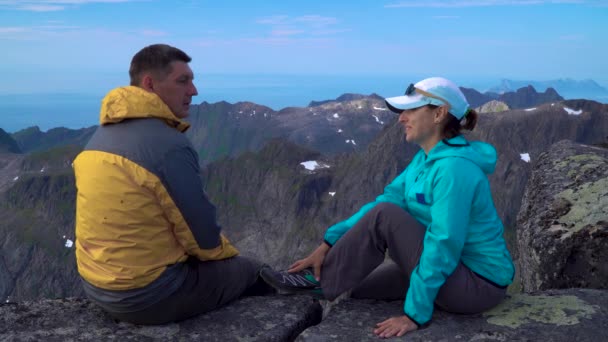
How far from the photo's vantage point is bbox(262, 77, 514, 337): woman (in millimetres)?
7590

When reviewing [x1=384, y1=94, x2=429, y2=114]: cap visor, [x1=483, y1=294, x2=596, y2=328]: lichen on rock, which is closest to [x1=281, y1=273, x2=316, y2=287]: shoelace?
[x1=483, y1=294, x2=596, y2=328]: lichen on rock

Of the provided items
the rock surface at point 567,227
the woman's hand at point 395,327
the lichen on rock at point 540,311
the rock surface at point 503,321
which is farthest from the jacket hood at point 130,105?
the rock surface at point 567,227

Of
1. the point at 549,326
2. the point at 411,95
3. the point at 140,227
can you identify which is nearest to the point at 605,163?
the point at 549,326

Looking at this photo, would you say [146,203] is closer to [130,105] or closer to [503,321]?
[130,105]

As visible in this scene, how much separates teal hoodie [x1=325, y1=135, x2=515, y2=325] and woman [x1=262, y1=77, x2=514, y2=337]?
14mm

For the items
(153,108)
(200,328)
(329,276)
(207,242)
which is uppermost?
(153,108)

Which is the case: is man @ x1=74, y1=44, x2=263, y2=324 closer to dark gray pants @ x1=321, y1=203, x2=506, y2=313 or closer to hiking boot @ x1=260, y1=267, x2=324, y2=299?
hiking boot @ x1=260, y1=267, x2=324, y2=299

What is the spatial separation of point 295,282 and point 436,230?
2832mm

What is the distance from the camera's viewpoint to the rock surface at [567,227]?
11109 mm

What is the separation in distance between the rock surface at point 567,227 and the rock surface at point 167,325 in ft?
17.3

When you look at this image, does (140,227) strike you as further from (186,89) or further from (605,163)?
(605,163)

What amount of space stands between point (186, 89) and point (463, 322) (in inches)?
214

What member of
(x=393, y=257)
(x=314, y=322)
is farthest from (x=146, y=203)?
(x=393, y=257)

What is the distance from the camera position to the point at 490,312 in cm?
862
